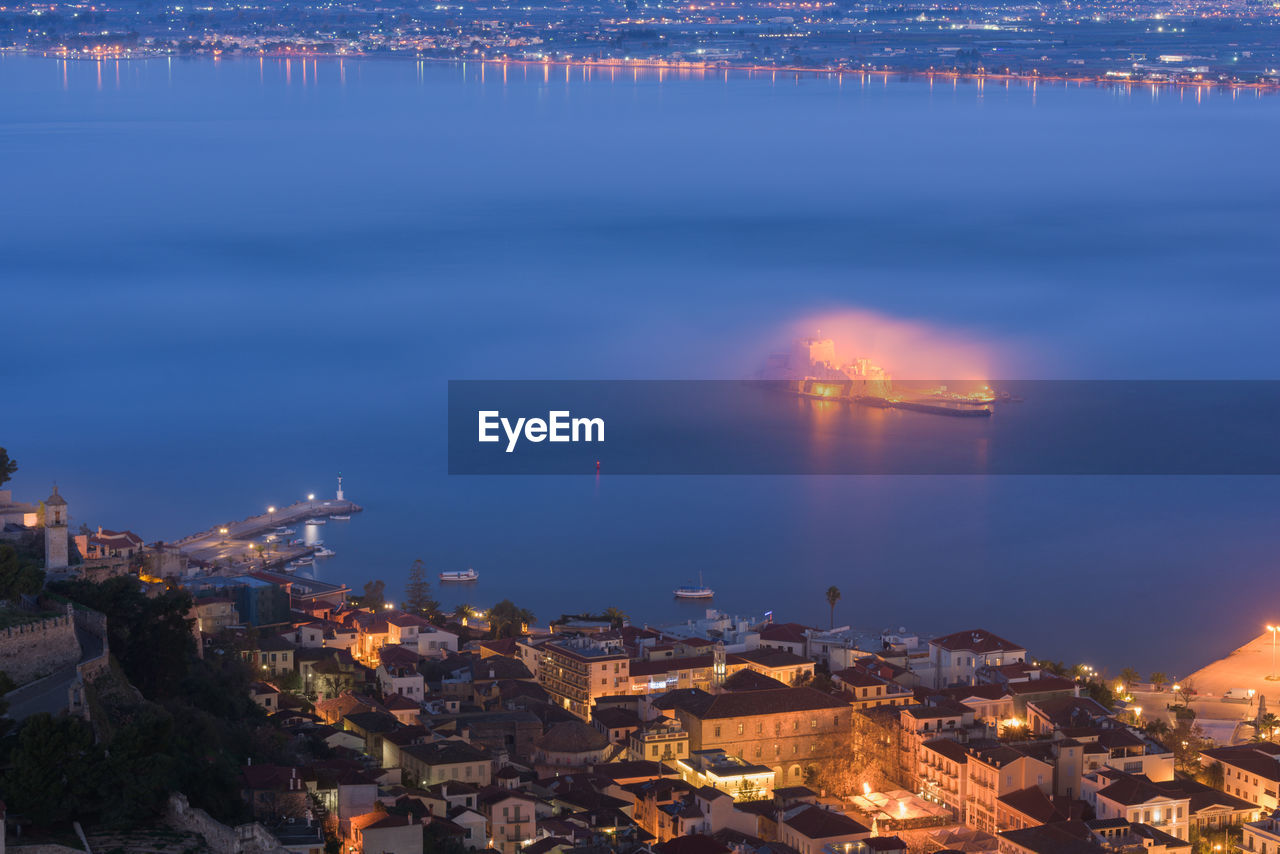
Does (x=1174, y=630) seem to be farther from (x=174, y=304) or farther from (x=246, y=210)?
(x=246, y=210)

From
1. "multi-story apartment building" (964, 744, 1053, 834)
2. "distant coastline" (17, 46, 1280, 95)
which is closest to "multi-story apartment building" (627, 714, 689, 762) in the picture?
"multi-story apartment building" (964, 744, 1053, 834)

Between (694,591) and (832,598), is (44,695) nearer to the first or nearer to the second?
(832,598)

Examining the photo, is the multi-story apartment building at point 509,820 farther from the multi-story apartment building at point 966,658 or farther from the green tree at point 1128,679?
the green tree at point 1128,679

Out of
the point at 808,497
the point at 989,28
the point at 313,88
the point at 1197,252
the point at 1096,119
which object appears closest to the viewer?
the point at 808,497

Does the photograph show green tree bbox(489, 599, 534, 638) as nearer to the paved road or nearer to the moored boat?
the moored boat

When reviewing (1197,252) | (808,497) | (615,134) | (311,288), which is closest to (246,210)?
(311,288)

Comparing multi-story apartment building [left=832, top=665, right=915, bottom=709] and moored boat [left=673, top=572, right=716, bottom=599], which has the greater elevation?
multi-story apartment building [left=832, top=665, right=915, bottom=709]
